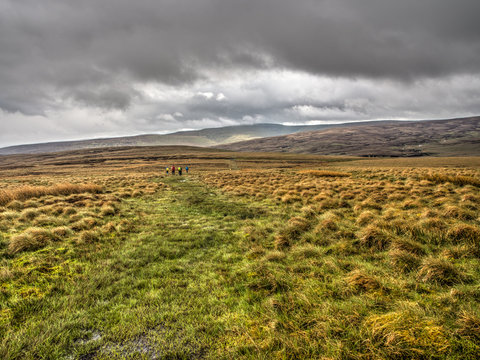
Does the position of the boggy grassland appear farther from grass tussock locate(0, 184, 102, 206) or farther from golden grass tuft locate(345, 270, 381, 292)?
grass tussock locate(0, 184, 102, 206)

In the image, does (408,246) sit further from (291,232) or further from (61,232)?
(61,232)

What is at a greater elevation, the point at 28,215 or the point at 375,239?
the point at 28,215

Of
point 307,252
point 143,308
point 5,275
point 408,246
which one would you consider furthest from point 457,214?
point 5,275

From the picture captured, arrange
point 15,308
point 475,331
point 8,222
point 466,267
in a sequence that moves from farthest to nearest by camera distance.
Result: point 8,222
point 466,267
point 15,308
point 475,331

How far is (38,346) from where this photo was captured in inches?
135

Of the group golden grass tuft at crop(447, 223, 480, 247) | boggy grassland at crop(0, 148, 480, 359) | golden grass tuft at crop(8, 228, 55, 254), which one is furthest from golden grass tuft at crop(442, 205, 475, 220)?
golden grass tuft at crop(8, 228, 55, 254)

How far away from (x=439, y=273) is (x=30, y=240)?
11907mm

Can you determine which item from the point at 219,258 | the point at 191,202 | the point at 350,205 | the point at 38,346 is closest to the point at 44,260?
the point at 38,346

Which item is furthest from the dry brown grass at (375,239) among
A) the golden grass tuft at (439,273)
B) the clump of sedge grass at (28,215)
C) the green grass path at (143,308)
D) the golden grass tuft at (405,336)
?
the clump of sedge grass at (28,215)

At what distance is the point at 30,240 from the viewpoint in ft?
23.6

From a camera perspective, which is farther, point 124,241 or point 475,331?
point 124,241

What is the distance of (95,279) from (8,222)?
7.73 meters

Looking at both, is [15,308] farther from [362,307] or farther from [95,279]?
[362,307]

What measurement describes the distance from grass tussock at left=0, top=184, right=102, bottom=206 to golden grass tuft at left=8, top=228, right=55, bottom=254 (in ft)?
29.7
